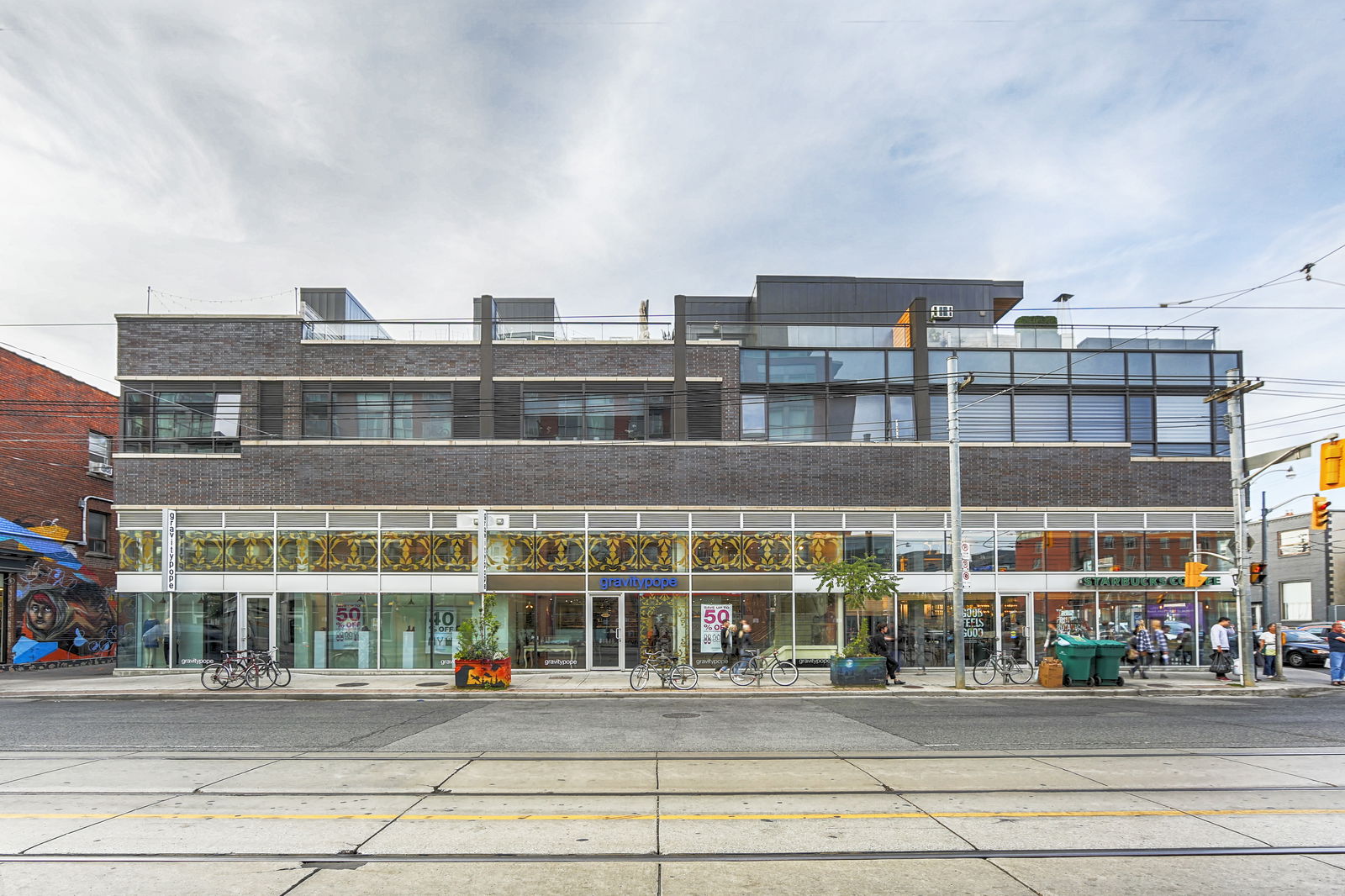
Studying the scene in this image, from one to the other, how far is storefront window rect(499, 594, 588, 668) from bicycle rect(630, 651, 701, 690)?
3.69 metres

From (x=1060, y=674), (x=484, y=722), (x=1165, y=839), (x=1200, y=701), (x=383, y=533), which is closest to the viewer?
(x=1165, y=839)

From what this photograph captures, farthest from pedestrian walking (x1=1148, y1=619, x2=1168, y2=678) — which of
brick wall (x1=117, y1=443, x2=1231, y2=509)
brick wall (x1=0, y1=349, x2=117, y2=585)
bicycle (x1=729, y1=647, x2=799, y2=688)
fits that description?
brick wall (x1=0, y1=349, x2=117, y2=585)

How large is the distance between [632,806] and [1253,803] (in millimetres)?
6830

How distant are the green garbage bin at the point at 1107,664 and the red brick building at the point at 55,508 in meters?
33.3

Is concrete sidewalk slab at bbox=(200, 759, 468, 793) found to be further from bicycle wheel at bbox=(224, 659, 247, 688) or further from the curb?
bicycle wheel at bbox=(224, 659, 247, 688)

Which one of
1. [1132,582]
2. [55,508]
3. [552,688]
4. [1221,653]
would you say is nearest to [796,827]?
[552,688]

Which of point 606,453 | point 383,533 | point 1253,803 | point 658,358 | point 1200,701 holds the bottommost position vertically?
point 1200,701

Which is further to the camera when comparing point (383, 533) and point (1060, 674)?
point (383, 533)

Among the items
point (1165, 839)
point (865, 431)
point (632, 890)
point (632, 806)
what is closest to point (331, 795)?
point (632, 806)

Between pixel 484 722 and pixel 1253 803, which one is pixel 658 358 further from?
pixel 1253 803

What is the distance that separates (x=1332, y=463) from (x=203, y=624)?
29.9 meters

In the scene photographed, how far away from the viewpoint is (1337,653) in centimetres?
2442

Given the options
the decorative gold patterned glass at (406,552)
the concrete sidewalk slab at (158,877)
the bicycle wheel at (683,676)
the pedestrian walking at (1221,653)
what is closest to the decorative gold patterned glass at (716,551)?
the bicycle wheel at (683,676)

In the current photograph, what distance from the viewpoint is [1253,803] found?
9602 mm
